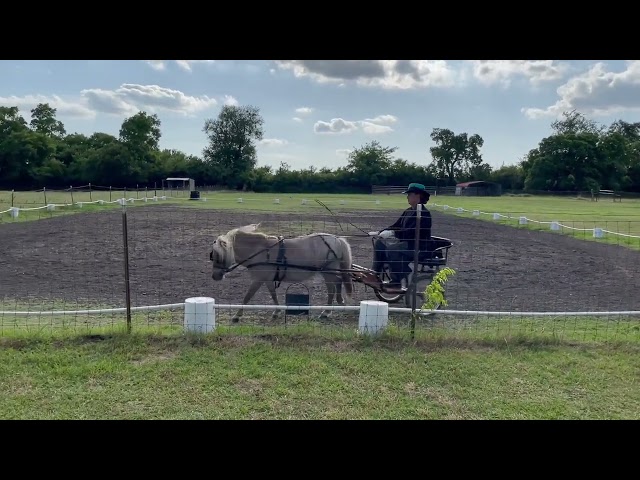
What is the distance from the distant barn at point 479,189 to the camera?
6588cm

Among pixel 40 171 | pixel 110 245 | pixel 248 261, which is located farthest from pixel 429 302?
pixel 40 171

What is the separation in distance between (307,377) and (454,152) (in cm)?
7290

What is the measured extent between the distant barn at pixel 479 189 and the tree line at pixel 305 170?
2.94m

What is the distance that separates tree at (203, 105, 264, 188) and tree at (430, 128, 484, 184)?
2970cm

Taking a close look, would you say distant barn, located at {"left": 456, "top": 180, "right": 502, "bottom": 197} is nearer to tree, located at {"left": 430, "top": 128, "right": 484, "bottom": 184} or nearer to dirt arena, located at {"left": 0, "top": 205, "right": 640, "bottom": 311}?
tree, located at {"left": 430, "top": 128, "right": 484, "bottom": 184}

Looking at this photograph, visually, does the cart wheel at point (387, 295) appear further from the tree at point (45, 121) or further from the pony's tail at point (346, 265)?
the tree at point (45, 121)

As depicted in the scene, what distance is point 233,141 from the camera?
81.4 meters

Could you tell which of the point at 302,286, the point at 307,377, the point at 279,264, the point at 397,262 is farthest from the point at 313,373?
the point at 302,286

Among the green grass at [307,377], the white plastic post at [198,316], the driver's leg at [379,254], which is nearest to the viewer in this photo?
the green grass at [307,377]

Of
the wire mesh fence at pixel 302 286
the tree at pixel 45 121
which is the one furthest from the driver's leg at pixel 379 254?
the tree at pixel 45 121

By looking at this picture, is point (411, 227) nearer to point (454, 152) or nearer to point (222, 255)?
point (222, 255)

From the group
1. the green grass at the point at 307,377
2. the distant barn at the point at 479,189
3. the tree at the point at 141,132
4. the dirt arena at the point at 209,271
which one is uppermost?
the tree at the point at 141,132

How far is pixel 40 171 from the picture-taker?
54.7m

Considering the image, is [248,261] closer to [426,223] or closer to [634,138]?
[426,223]
